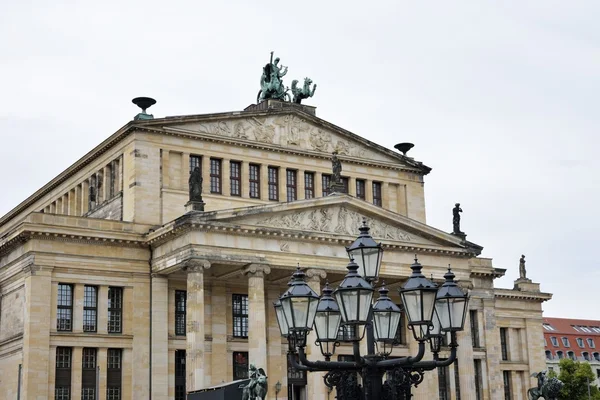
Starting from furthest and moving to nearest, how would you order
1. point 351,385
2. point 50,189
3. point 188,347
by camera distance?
point 50,189 → point 188,347 → point 351,385

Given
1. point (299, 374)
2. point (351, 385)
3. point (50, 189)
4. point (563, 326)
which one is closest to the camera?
point (351, 385)

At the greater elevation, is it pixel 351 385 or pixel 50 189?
pixel 50 189

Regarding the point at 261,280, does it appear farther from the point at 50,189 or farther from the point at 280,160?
the point at 50,189

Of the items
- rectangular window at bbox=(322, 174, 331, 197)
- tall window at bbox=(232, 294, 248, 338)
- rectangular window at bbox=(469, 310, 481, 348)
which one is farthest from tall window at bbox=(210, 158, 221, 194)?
rectangular window at bbox=(469, 310, 481, 348)

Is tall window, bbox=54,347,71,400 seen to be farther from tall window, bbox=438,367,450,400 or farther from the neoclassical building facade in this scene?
tall window, bbox=438,367,450,400

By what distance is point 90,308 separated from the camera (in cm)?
4847

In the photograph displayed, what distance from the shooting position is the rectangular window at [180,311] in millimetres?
50312

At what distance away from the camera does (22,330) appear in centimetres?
4731

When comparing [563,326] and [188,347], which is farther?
[563,326]

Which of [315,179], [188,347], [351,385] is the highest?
[315,179]

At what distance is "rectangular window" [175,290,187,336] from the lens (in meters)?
50.3

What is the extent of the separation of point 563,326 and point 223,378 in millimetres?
74697

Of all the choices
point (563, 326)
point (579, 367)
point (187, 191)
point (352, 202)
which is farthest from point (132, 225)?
point (563, 326)

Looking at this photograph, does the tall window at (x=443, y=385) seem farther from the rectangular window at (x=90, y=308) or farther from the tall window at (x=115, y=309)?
the rectangular window at (x=90, y=308)
